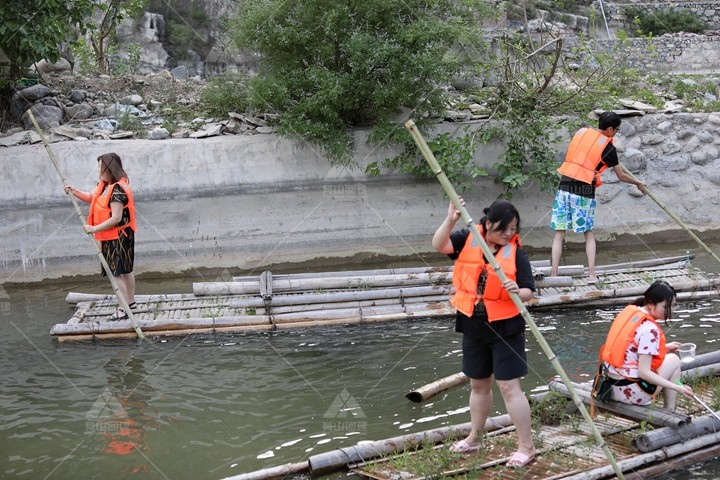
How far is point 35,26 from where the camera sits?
1030 cm

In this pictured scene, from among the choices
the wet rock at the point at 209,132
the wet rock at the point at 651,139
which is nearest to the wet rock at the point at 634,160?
the wet rock at the point at 651,139

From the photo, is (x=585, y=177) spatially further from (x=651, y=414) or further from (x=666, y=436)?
(x=666, y=436)

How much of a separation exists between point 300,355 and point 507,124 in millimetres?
5166

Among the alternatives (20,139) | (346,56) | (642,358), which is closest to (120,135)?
(20,139)

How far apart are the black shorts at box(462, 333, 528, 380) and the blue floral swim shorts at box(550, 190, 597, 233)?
13.1 feet

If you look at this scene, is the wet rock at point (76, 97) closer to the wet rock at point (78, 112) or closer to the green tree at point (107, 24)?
the wet rock at point (78, 112)

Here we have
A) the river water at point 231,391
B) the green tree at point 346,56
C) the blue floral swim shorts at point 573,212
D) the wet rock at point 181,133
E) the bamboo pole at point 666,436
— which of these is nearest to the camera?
the bamboo pole at point 666,436

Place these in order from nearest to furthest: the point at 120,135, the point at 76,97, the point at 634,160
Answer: the point at 120,135 < the point at 634,160 < the point at 76,97

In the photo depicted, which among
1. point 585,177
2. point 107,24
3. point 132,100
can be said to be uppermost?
point 107,24

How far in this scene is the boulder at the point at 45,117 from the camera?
37.0 feet

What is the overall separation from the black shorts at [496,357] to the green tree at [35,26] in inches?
300

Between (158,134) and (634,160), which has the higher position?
(158,134)

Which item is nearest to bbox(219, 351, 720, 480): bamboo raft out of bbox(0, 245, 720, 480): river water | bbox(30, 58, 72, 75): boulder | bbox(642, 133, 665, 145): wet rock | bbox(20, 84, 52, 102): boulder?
bbox(0, 245, 720, 480): river water

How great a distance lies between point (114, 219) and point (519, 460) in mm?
4621
